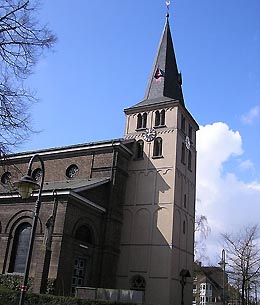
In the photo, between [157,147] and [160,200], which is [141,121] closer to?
[157,147]

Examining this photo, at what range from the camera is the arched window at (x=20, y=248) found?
26844 mm

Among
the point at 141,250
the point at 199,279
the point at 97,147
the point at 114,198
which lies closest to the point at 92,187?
→ the point at 114,198

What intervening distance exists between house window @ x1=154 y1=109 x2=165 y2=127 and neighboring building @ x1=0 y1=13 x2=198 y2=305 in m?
0.09

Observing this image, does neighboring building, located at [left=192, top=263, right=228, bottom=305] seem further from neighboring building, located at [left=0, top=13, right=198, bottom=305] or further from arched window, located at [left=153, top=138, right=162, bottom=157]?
arched window, located at [left=153, top=138, right=162, bottom=157]

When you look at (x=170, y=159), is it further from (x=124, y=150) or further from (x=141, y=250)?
(x=141, y=250)

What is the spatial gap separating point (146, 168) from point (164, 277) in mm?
8937

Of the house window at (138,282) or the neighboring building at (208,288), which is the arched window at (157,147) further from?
the neighboring building at (208,288)

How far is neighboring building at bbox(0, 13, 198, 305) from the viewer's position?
85.9 feet

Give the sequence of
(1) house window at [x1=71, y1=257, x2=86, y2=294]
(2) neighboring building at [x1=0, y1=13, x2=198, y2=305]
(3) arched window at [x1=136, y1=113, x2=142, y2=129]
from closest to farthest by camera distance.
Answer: (2) neighboring building at [x1=0, y1=13, x2=198, y2=305], (1) house window at [x1=71, y1=257, x2=86, y2=294], (3) arched window at [x1=136, y1=113, x2=142, y2=129]

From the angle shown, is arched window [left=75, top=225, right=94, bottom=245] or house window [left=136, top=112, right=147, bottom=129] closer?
arched window [left=75, top=225, right=94, bottom=245]

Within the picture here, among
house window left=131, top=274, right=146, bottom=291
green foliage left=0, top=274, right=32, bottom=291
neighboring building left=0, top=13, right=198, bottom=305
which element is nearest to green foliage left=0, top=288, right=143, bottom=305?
neighboring building left=0, top=13, right=198, bottom=305

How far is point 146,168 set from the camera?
111ft

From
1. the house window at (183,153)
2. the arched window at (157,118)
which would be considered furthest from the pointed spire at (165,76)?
the house window at (183,153)

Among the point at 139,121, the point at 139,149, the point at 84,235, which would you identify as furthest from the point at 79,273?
the point at 139,121
